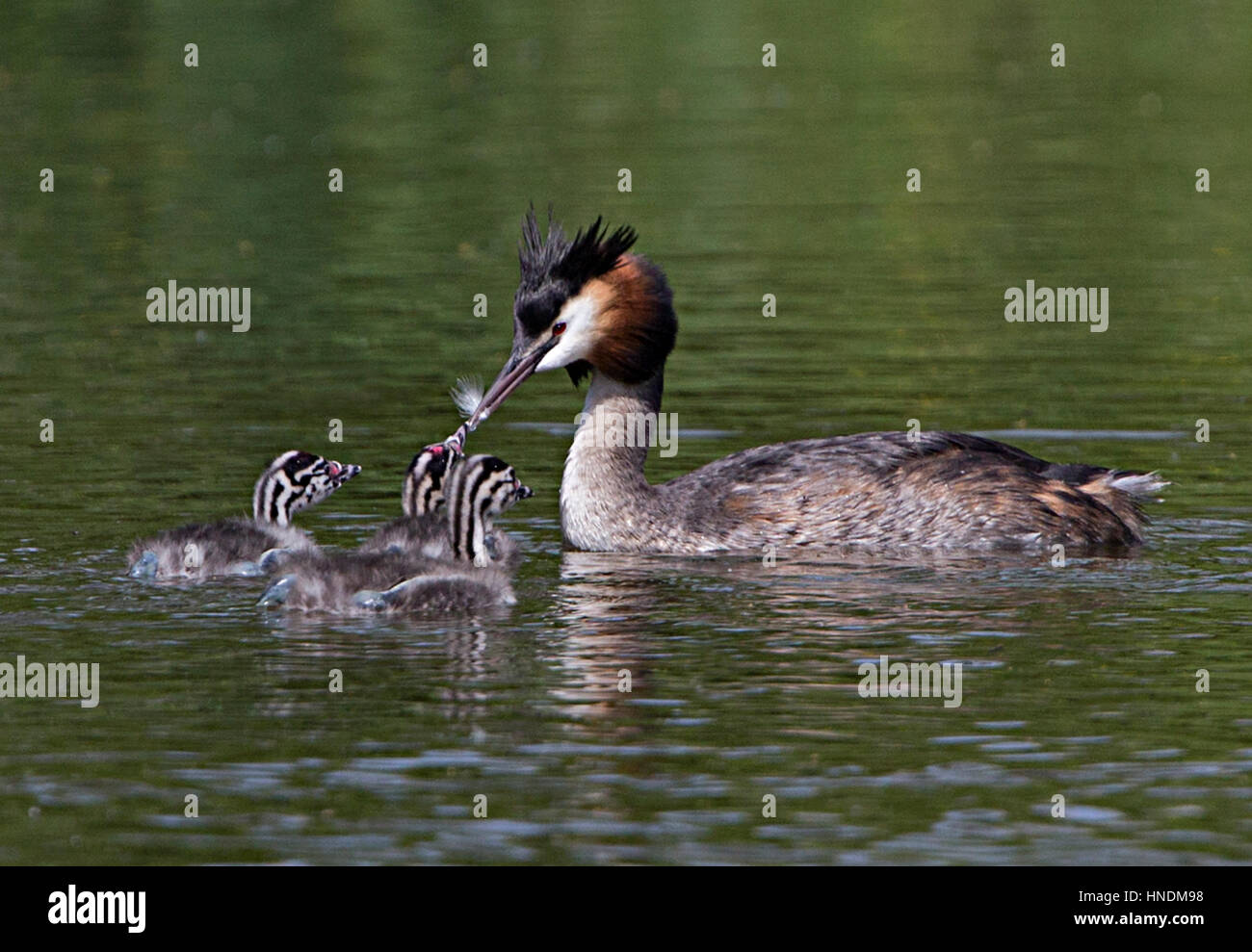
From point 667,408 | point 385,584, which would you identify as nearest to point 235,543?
point 385,584

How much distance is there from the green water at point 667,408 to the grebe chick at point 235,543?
26cm

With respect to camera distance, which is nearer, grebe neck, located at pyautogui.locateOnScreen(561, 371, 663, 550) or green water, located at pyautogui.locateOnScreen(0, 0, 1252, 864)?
green water, located at pyautogui.locateOnScreen(0, 0, 1252, 864)

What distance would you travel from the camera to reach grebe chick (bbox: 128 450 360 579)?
43.2 feet

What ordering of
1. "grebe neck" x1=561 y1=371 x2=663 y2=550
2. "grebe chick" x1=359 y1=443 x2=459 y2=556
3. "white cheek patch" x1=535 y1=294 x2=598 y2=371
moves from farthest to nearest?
"white cheek patch" x1=535 y1=294 x2=598 y2=371
"grebe neck" x1=561 y1=371 x2=663 y2=550
"grebe chick" x1=359 y1=443 x2=459 y2=556

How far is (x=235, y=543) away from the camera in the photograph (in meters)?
13.3

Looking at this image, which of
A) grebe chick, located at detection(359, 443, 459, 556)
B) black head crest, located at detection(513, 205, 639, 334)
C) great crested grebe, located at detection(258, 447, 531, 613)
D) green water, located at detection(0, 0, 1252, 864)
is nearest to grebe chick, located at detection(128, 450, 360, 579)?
green water, located at detection(0, 0, 1252, 864)

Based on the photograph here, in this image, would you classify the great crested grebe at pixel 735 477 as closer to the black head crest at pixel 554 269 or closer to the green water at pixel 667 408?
the black head crest at pixel 554 269

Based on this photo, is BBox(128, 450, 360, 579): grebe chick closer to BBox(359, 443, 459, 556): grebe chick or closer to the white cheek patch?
BBox(359, 443, 459, 556): grebe chick

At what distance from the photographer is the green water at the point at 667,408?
961 cm

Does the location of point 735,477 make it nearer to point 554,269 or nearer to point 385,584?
point 554,269

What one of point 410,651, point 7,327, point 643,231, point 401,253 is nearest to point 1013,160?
point 643,231

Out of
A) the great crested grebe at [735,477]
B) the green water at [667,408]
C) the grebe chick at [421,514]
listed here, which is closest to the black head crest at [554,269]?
the great crested grebe at [735,477]

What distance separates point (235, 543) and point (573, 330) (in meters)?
2.80

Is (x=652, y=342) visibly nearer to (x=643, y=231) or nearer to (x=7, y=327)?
(x=7, y=327)
